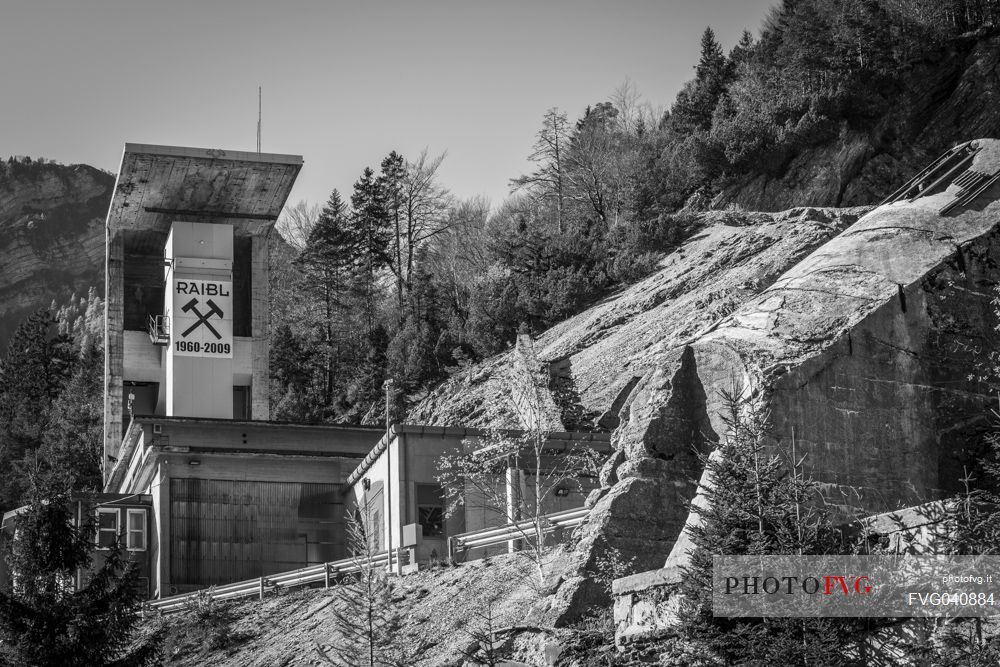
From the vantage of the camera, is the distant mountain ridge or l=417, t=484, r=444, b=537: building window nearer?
l=417, t=484, r=444, b=537: building window

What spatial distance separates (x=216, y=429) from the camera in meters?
40.3

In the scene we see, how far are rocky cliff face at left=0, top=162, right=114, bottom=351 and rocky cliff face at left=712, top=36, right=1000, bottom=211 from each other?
10398 centimetres

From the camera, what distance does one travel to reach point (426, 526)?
31891 millimetres

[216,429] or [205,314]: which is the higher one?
[205,314]

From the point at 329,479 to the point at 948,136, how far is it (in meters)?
27.1

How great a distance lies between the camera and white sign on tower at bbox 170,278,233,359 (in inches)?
1849

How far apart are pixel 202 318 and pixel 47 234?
107634 mm

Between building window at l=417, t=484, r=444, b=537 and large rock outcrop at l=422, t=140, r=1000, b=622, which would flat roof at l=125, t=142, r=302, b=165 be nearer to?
building window at l=417, t=484, r=444, b=537

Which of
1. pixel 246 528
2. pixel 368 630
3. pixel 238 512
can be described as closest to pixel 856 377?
pixel 368 630

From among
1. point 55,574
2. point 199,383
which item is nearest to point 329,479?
point 199,383

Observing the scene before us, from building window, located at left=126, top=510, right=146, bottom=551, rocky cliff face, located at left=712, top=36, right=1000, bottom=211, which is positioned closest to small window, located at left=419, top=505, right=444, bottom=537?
building window, located at left=126, top=510, right=146, bottom=551

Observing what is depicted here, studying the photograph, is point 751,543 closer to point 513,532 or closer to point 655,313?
point 513,532

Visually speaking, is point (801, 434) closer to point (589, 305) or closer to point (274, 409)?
point (589, 305)

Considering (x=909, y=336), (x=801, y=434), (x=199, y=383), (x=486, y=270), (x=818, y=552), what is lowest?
(x=818, y=552)
